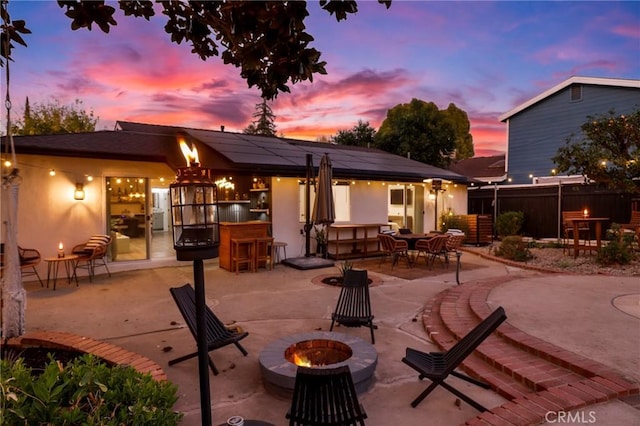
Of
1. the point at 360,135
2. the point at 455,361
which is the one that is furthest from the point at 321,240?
the point at 360,135

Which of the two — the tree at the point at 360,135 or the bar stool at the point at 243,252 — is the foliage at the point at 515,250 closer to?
the bar stool at the point at 243,252

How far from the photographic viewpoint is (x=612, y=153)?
877 cm

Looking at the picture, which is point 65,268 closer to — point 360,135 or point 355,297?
point 355,297

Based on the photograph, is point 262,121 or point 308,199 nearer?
point 308,199

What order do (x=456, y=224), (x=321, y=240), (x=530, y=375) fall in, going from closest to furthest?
(x=530, y=375)
(x=321, y=240)
(x=456, y=224)

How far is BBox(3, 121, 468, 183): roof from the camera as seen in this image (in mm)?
8164

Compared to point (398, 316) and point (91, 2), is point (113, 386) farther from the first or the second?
point (398, 316)

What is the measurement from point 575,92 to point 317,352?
60.0 feet

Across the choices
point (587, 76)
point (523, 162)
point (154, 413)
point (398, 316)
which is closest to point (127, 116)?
point (398, 316)

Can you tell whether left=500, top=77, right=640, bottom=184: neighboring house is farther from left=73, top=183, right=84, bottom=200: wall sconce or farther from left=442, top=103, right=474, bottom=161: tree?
left=73, top=183, right=84, bottom=200: wall sconce

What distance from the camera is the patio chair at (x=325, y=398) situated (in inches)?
90.0

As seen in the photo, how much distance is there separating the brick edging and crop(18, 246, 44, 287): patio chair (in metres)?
4.27

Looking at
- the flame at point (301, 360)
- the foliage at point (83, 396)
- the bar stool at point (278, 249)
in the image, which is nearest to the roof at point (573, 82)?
the bar stool at point (278, 249)

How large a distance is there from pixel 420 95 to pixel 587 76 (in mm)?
8505
